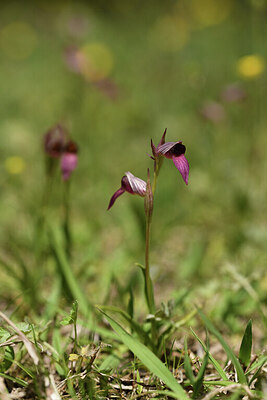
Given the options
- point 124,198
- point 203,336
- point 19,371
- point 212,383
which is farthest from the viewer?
point 124,198

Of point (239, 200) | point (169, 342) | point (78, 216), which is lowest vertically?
point (169, 342)

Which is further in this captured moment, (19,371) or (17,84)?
(17,84)

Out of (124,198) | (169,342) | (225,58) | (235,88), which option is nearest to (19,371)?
(169,342)

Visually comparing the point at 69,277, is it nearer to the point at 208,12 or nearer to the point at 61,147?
the point at 61,147

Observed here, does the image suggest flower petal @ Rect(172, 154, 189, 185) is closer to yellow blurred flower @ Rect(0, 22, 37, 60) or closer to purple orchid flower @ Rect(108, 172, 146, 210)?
purple orchid flower @ Rect(108, 172, 146, 210)

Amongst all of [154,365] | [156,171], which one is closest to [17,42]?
[156,171]

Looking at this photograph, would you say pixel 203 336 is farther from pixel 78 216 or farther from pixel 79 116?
pixel 79 116

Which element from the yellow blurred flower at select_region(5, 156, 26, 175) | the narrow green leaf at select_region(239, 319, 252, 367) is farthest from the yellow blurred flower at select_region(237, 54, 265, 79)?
the narrow green leaf at select_region(239, 319, 252, 367)
